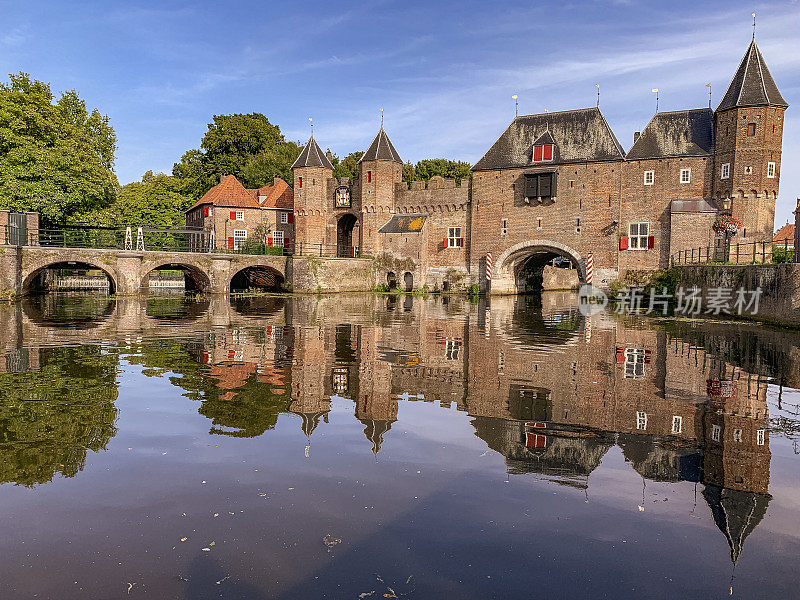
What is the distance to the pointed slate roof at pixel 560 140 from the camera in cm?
3566

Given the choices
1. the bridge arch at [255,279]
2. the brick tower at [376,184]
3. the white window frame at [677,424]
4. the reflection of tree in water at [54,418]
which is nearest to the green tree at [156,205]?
the bridge arch at [255,279]

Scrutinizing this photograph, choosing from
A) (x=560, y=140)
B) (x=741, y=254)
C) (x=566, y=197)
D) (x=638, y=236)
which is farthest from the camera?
(x=560, y=140)

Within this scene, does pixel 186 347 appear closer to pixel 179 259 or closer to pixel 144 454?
pixel 144 454

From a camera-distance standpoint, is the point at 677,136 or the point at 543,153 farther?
the point at 543,153

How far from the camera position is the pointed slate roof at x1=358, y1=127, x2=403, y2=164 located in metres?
41.1

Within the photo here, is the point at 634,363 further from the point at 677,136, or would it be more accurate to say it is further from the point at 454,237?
the point at 454,237

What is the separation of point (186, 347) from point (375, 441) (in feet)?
25.9

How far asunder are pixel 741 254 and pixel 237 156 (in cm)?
4939

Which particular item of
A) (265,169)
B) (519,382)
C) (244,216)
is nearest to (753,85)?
(519,382)

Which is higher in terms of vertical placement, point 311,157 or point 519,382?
point 311,157

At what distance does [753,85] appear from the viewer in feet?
99.5

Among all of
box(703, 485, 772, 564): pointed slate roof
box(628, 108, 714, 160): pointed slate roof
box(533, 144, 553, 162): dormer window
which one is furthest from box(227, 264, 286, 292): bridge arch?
box(703, 485, 772, 564): pointed slate roof

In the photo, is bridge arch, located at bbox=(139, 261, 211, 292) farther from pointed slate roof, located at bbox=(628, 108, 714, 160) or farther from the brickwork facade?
pointed slate roof, located at bbox=(628, 108, 714, 160)

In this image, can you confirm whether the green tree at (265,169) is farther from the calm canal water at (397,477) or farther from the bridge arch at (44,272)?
the calm canal water at (397,477)
